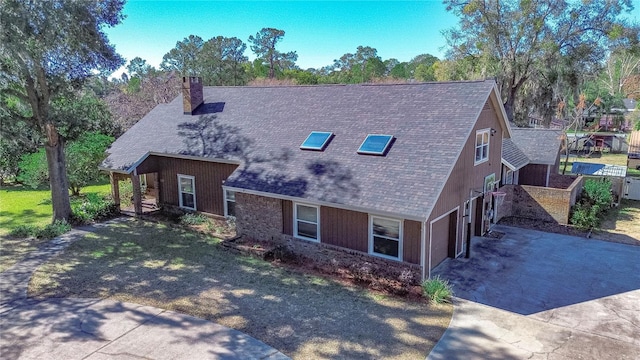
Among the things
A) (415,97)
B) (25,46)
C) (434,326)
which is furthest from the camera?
(415,97)

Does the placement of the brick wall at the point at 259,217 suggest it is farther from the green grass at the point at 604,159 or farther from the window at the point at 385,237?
the green grass at the point at 604,159

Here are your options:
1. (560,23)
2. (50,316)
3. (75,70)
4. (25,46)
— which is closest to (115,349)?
(50,316)

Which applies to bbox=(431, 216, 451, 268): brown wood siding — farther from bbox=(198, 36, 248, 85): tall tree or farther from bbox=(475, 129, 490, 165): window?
bbox=(198, 36, 248, 85): tall tree

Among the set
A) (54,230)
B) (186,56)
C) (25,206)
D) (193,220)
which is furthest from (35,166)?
(186,56)

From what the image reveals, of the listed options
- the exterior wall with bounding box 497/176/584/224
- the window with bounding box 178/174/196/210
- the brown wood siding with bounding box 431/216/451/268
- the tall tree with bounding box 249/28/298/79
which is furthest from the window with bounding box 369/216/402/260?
the tall tree with bounding box 249/28/298/79

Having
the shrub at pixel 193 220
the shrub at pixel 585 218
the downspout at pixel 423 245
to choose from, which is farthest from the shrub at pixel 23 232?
the shrub at pixel 585 218

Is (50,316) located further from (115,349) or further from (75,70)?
(75,70)
